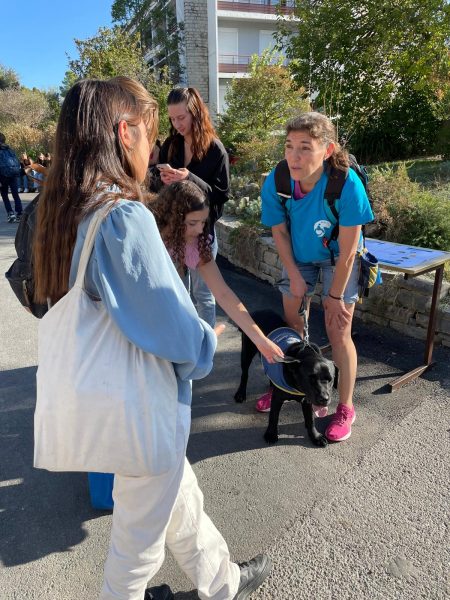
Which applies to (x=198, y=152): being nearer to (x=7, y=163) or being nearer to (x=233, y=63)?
(x=7, y=163)

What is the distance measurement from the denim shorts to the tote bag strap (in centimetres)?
191

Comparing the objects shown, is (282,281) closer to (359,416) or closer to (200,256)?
(200,256)

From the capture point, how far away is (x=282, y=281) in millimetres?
3088

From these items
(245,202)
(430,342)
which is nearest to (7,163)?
(245,202)

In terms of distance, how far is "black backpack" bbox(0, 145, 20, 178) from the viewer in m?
9.84

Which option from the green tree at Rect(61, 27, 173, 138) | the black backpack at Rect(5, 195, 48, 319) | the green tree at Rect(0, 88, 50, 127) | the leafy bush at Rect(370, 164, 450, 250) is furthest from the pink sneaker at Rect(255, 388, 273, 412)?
the green tree at Rect(0, 88, 50, 127)

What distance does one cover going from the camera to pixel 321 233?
2.66 meters

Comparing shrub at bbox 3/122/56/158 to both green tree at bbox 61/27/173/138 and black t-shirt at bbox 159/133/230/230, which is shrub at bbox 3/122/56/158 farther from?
black t-shirt at bbox 159/133/230/230

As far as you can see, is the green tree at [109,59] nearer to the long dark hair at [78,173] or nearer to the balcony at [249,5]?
the balcony at [249,5]

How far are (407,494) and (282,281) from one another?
1.51 metres

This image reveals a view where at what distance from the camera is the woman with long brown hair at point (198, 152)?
316cm

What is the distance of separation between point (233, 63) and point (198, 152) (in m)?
31.8

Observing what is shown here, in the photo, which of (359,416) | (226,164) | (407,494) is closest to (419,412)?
(359,416)

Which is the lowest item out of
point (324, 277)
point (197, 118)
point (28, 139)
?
point (324, 277)
